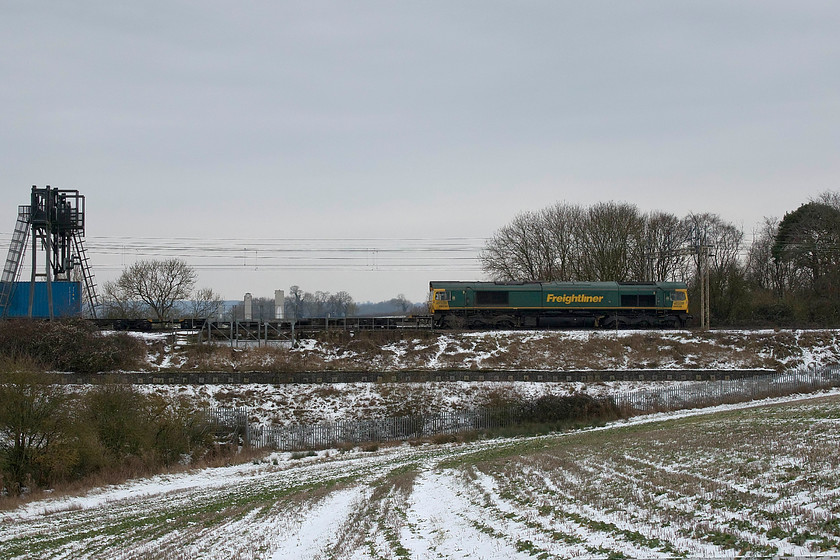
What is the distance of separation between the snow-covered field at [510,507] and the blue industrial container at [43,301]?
99.3 feet

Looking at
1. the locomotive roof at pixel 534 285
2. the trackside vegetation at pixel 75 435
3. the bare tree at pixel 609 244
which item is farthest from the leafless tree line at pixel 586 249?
the trackside vegetation at pixel 75 435

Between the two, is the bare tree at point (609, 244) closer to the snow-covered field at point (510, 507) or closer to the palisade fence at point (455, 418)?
the palisade fence at point (455, 418)

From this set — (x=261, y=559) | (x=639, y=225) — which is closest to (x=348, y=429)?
(x=261, y=559)

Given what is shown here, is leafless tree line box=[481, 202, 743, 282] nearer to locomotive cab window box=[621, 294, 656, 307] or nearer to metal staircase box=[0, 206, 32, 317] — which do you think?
locomotive cab window box=[621, 294, 656, 307]

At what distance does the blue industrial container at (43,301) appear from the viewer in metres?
48.1

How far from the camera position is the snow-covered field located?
30.8 ft

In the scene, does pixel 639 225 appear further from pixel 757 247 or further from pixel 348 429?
pixel 348 429

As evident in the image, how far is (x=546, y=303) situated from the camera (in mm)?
51438

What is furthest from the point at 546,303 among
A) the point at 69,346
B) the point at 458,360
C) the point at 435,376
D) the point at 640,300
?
the point at 69,346

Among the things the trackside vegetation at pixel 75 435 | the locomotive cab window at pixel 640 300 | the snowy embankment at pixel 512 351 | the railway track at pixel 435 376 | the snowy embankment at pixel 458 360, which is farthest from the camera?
the locomotive cab window at pixel 640 300

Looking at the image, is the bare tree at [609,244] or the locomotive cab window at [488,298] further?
the bare tree at [609,244]

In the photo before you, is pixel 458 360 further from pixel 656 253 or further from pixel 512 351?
pixel 656 253

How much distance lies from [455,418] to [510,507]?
21319mm

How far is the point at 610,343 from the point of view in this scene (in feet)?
153
